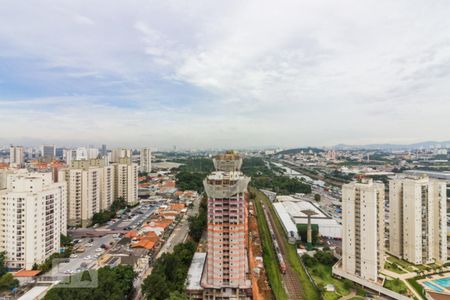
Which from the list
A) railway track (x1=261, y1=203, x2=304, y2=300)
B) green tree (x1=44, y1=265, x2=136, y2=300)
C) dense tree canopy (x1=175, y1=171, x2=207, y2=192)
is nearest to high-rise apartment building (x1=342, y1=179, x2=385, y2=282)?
railway track (x1=261, y1=203, x2=304, y2=300)

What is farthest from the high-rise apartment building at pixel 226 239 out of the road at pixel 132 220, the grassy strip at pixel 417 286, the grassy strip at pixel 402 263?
the road at pixel 132 220

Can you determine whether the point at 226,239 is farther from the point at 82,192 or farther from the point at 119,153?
the point at 119,153

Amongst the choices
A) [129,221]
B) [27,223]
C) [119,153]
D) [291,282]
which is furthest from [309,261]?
[119,153]

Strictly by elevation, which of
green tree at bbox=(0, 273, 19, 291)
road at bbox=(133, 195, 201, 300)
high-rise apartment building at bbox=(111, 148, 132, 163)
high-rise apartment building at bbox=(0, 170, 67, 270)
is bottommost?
road at bbox=(133, 195, 201, 300)

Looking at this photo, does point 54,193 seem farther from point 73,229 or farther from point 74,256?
point 73,229

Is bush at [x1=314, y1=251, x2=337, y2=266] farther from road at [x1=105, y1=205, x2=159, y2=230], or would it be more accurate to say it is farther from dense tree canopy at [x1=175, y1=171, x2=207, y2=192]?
dense tree canopy at [x1=175, y1=171, x2=207, y2=192]

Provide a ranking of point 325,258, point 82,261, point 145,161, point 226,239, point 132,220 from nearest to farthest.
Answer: point 226,239
point 82,261
point 325,258
point 132,220
point 145,161

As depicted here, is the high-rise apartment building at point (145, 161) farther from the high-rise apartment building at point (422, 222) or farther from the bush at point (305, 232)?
the high-rise apartment building at point (422, 222)

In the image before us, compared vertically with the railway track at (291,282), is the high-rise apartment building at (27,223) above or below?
above
